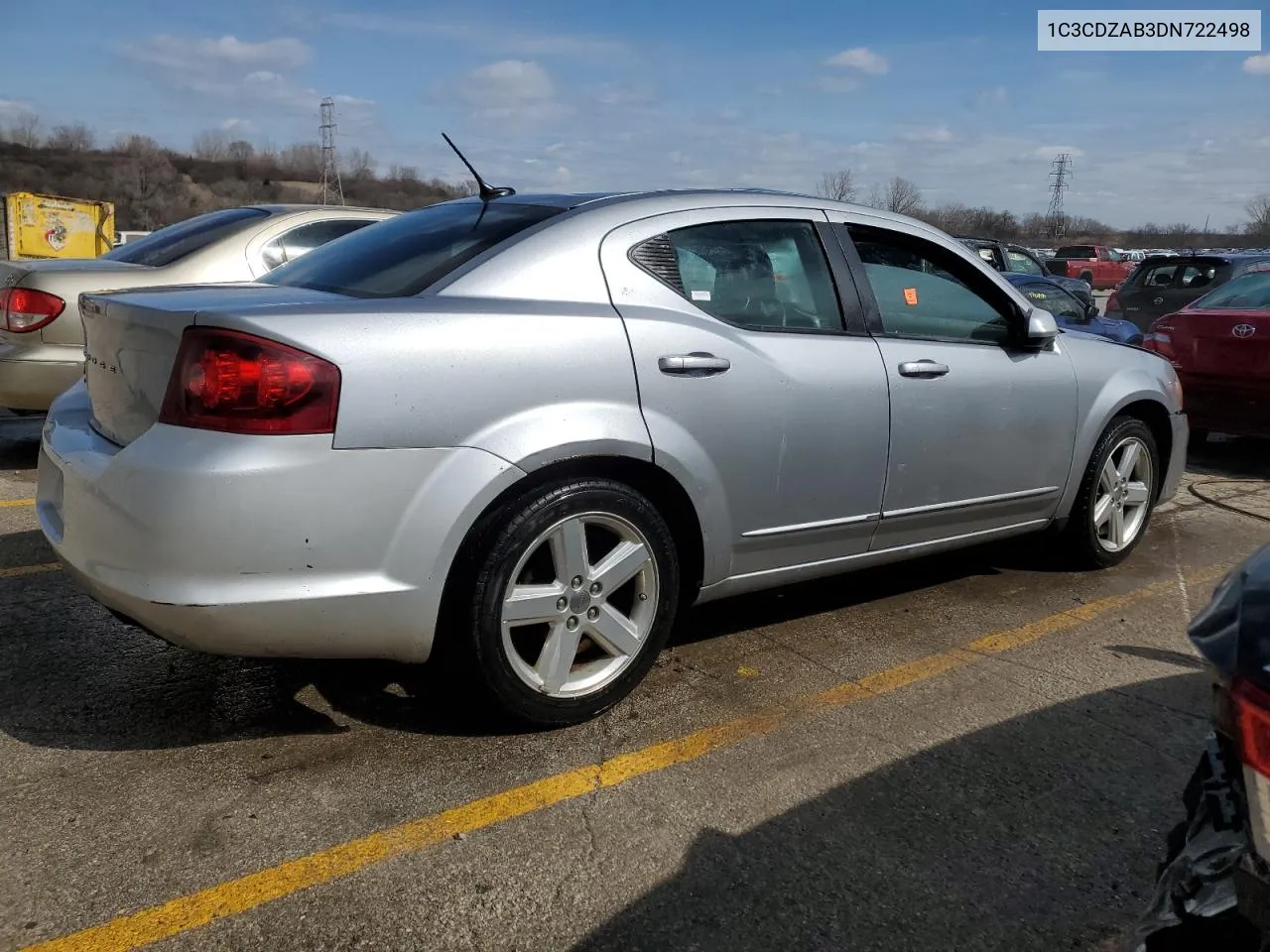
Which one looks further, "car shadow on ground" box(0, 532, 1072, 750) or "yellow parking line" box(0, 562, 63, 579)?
"yellow parking line" box(0, 562, 63, 579)

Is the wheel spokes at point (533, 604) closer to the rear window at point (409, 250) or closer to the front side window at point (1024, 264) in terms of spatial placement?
the rear window at point (409, 250)

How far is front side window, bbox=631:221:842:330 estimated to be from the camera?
3.32 metres

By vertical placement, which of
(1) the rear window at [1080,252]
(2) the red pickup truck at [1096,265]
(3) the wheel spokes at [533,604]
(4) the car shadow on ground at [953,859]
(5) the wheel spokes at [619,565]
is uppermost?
(1) the rear window at [1080,252]

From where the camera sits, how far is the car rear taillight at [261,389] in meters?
2.53

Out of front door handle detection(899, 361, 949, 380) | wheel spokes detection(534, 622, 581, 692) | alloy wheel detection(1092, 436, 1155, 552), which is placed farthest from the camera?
alloy wheel detection(1092, 436, 1155, 552)

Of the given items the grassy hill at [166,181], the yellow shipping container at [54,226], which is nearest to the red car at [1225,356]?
the yellow shipping container at [54,226]

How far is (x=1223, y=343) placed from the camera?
7469mm

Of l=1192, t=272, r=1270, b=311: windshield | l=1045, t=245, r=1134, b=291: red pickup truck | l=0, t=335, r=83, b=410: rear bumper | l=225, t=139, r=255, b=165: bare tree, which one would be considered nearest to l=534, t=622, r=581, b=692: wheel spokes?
l=0, t=335, r=83, b=410: rear bumper

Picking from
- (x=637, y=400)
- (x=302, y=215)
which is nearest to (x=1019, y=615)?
(x=637, y=400)

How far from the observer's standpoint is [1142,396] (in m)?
4.77

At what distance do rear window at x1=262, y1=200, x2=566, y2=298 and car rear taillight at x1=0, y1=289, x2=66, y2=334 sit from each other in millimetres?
2617

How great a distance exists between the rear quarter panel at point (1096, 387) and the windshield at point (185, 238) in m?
4.59

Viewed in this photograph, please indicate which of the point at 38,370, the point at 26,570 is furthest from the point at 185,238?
the point at 26,570

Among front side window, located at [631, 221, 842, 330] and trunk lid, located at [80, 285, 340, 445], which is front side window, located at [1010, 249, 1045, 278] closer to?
front side window, located at [631, 221, 842, 330]
